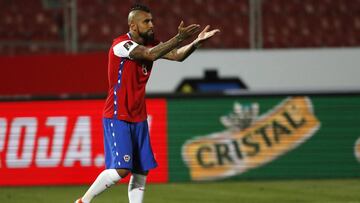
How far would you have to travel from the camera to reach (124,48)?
22.2 ft

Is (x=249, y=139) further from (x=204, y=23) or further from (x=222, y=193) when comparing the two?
(x=204, y=23)

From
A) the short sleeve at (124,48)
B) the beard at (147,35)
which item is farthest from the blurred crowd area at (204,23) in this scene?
the short sleeve at (124,48)

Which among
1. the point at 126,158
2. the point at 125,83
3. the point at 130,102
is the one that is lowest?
the point at 126,158

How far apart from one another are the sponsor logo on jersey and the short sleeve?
417 centimetres

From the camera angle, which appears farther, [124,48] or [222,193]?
[222,193]

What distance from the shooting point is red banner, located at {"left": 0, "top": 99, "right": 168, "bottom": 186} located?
35.1 feet

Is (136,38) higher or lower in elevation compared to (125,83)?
higher

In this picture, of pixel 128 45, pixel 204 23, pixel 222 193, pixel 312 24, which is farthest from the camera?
pixel 312 24

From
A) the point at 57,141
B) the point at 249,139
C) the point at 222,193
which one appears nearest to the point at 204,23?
the point at 249,139

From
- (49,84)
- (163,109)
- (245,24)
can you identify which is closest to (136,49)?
(163,109)

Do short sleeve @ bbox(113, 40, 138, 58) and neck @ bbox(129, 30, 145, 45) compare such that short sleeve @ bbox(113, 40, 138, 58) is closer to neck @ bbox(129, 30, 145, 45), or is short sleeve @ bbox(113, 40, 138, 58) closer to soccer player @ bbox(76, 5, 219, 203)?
soccer player @ bbox(76, 5, 219, 203)

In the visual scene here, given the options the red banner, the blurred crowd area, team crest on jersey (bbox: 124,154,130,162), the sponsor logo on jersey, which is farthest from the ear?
the blurred crowd area

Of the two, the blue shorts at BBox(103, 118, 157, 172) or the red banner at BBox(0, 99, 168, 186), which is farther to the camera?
the red banner at BBox(0, 99, 168, 186)

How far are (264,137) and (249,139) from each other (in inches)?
7.8
